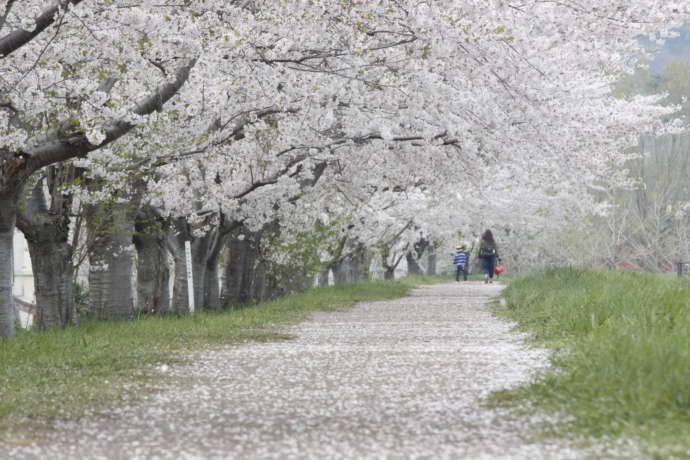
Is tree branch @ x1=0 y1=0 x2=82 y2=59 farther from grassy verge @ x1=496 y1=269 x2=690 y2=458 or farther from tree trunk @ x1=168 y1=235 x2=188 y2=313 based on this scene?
tree trunk @ x1=168 y1=235 x2=188 y2=313

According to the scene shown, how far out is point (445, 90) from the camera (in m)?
15.1

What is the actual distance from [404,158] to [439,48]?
37.8ft

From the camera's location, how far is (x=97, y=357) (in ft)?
34.3

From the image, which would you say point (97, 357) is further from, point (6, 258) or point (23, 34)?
point (6, 258)

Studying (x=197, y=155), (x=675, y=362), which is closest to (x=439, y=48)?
(x=675, y=362)

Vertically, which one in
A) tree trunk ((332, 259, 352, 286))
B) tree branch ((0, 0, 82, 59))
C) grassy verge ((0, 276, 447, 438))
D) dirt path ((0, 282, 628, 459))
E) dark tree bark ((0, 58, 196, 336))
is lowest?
dirt path ((0, 282, 628, 459))

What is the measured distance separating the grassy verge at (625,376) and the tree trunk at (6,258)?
22.4ft

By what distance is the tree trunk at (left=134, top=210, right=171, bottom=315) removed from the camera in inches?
853

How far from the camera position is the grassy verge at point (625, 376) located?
5.96 metres

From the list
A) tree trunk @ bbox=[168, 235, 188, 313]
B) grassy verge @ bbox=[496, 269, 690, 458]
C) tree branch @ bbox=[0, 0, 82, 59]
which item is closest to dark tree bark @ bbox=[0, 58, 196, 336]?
tree branch @ bbox=[0, 0, 82, 59]

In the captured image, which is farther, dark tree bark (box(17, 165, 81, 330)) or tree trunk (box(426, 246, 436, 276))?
tree trunk (box(426, 246, 436, 276))

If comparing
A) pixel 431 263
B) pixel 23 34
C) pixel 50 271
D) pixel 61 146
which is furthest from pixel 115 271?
pixel 431 263

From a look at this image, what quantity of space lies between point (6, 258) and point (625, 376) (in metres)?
8.94

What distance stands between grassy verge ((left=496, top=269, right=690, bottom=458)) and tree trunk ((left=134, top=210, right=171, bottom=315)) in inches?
456
